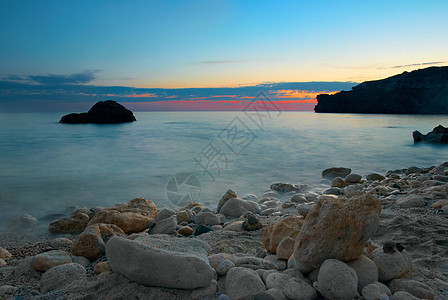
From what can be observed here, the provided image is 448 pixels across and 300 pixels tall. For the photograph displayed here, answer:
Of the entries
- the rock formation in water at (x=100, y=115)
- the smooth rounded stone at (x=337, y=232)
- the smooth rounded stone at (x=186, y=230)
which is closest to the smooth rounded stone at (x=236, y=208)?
the smooth rounded stone at (x=186, y=230)

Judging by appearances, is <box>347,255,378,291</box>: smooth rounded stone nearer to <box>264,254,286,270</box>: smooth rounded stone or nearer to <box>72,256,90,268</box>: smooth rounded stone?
<box>264,254,286,270</box>: smooth rounded stone

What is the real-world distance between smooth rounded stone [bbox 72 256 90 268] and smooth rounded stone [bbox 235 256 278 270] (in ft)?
4.83

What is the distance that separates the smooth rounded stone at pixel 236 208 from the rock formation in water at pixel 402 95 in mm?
62459

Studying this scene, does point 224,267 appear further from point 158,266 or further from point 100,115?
point 100,115

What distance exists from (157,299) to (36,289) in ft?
3.50

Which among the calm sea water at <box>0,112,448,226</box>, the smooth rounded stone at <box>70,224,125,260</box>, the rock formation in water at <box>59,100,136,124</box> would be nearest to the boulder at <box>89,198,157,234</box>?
the smooth rounded stone at <box>70,224,125,260</box>

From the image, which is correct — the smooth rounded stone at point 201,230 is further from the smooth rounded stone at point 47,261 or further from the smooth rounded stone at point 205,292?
the smooth rounded stone at point 205,292

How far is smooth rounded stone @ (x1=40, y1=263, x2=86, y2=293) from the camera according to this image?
86.8 inches

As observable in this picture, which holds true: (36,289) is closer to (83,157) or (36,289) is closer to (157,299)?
(157,299)

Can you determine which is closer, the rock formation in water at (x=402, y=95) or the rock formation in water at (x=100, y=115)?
the rock formation in water at (x=100, y=115)

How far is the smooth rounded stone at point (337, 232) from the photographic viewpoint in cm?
191

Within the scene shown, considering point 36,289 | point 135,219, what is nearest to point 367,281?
point 36,289

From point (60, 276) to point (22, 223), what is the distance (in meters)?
2.86

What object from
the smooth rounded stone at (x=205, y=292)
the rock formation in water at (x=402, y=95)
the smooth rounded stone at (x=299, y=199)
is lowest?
the smooth rounded stone at (x=299, y=199)
